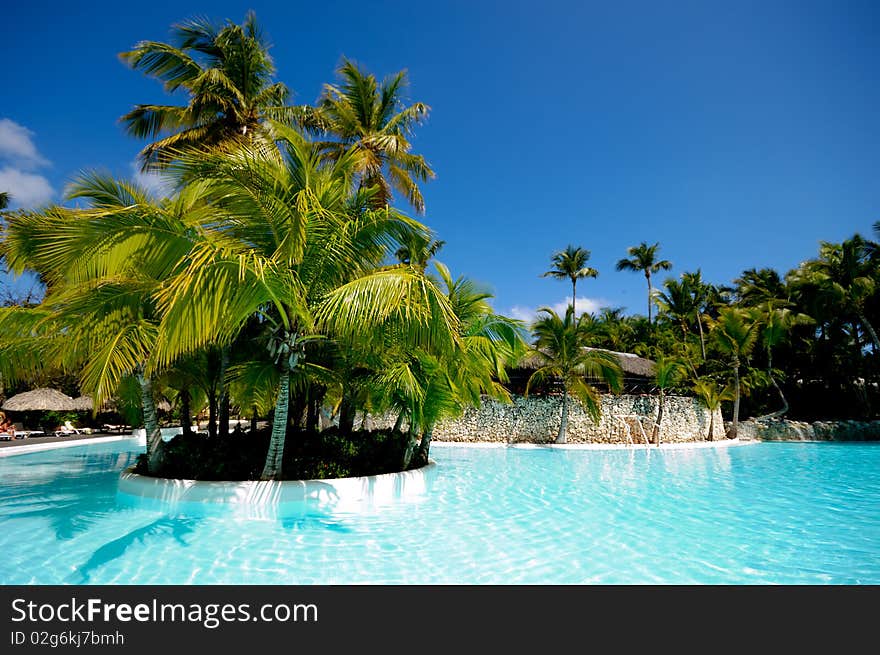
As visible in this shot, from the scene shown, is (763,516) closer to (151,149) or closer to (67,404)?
(151,149)

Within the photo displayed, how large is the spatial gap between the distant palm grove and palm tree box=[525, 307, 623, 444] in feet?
21.6

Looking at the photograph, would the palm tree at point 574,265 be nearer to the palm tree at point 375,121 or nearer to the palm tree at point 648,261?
the palm tree at point 648,261

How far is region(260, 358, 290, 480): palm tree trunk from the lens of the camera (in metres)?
6.71

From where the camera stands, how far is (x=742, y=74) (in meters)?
9.80

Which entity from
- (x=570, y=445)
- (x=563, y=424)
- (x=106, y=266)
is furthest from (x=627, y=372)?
(x=106, y=266)

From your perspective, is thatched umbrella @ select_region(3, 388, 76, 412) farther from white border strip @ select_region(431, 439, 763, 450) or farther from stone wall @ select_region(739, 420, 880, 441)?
stone wall @ select_region(739, 420, 880, 441)

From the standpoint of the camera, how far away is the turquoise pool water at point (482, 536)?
4156 millimetres

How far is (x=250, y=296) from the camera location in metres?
5.58

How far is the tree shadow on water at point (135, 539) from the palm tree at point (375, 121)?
903cm

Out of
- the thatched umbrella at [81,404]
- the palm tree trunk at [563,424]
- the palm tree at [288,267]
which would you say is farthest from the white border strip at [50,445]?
the palm tree trunk at [563,424]

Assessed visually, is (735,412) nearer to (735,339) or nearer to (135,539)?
(735,339)

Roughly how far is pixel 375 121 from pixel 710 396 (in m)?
16.7
